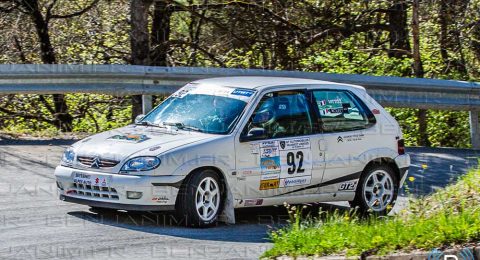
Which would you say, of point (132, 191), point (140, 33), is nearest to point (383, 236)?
point (132, 191)

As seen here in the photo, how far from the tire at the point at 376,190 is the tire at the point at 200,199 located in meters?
1.90

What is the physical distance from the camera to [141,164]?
9289 millimetres

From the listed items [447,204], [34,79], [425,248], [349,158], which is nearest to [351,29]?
[34,79]

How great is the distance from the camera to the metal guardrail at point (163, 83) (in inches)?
549

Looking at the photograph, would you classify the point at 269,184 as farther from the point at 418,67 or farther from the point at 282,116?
the point at 418,67

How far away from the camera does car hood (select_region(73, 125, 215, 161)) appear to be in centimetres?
941

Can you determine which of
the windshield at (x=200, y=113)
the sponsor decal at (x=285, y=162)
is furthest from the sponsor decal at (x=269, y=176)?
the windshield at (x=200, y=113)

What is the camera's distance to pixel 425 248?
7.71 metres

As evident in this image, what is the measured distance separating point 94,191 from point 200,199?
104 centimetres

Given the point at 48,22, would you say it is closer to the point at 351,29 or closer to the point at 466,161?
the point at 351,29

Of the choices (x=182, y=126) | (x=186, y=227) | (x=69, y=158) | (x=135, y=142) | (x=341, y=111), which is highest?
(x=341, y=111)

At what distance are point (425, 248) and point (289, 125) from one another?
291 centimetres

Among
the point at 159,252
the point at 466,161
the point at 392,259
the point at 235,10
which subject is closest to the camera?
the point at 392,259

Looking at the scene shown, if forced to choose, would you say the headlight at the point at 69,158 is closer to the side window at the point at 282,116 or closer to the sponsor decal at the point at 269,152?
the side window at the point at 282,116
